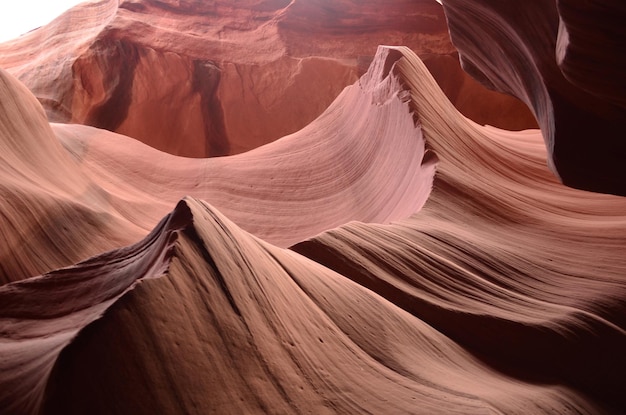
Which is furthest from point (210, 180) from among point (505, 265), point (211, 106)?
point (211, 106)

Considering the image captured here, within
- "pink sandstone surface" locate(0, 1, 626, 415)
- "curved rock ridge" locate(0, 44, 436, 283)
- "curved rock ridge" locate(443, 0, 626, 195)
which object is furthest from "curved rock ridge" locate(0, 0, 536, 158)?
"curved rock ridge" locate(443, 0, 626, 195)

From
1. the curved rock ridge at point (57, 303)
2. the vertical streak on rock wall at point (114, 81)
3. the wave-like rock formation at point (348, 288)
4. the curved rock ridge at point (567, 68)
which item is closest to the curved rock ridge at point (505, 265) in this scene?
the wave-like rock formation at point (348, 288)

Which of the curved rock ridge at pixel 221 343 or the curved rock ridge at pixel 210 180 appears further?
the curved rock ridge at pixel 210 180

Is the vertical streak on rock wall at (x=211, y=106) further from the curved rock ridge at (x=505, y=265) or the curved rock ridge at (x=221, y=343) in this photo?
the curved rock ridge at (x=221, y=343)

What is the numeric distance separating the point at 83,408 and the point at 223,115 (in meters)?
4.99

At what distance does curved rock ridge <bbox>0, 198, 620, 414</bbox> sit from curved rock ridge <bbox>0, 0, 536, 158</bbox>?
432 centimetres

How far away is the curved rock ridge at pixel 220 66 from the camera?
5707 mm

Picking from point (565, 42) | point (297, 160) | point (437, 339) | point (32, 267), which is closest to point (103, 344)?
point (437, 339)

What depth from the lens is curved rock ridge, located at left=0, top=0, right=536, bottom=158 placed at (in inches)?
225

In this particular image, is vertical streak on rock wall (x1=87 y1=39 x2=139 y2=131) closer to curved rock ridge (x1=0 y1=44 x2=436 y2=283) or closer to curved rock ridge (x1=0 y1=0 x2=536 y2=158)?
curved rock ridge (x1=0 y1=0 x2=536 y2=158)

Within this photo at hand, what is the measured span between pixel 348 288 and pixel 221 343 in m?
0.49

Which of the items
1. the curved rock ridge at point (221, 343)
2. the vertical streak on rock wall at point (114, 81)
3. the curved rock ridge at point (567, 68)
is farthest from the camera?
the vertical streak on rock wall at point (114, 81)

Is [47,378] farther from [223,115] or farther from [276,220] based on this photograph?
[223,115]

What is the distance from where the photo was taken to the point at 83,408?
1.07 metres
